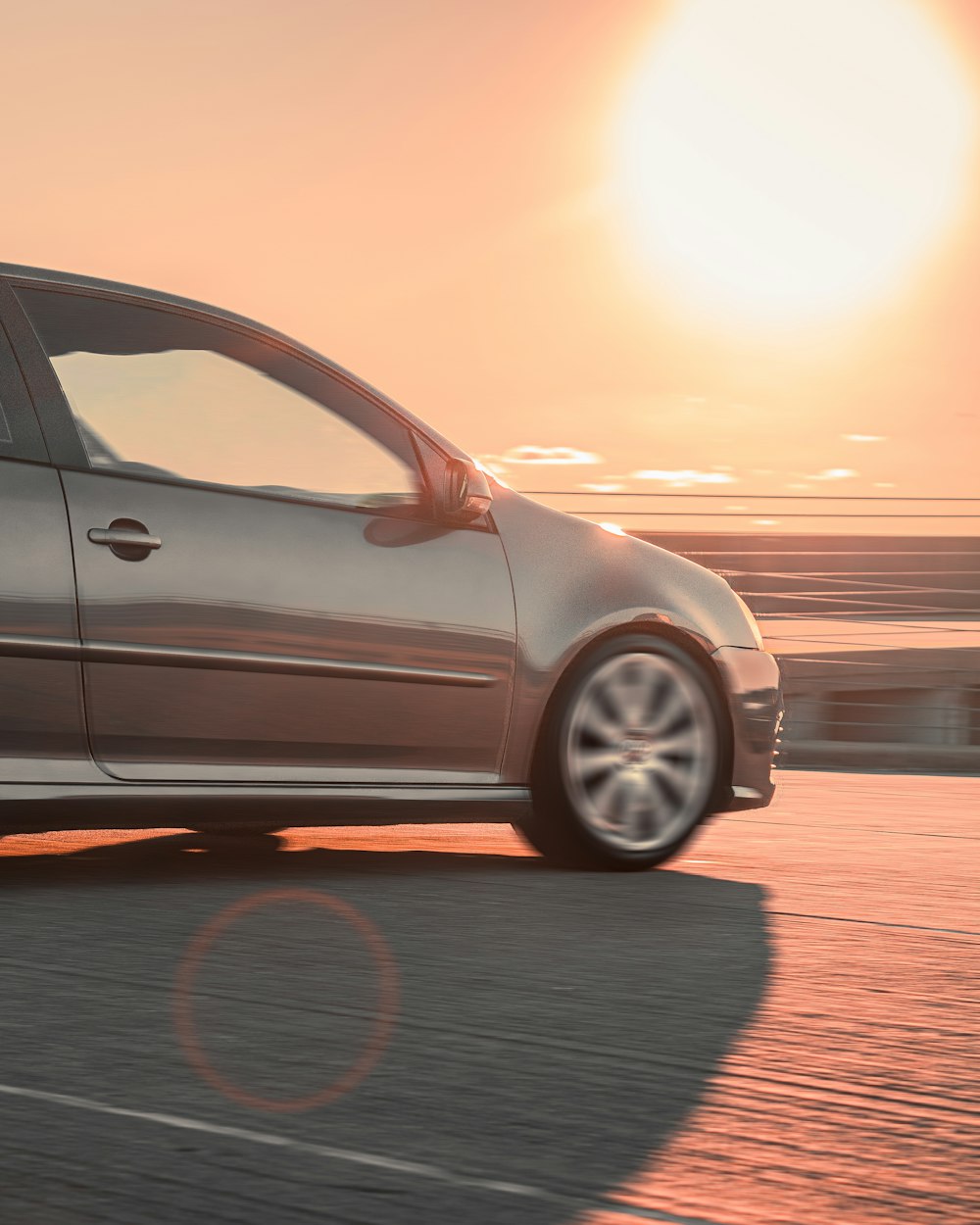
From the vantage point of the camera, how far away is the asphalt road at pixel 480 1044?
274 centimetres

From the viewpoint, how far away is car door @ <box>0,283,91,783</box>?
16.6 ft

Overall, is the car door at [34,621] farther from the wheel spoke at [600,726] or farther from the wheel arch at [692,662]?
the wheel spoke at [600,726]

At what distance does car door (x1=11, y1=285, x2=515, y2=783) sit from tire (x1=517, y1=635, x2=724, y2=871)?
0.74 feet

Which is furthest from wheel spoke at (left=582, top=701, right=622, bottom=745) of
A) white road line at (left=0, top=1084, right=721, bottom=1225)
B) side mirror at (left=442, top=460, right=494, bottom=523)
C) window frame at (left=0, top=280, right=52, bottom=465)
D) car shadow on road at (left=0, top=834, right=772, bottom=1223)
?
white road line at (left=0, top=1084, right=721, bottom=1225)

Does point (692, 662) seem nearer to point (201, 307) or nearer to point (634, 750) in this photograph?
point (634, 750)

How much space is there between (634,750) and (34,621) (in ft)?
6.09

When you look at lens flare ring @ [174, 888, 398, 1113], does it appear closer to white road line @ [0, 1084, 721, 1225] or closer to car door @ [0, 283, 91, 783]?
white road line @ [0, 1084, 721, 1225]

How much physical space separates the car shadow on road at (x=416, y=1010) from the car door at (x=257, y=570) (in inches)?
16.1

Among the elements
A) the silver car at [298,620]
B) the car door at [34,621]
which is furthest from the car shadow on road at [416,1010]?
the car door at [34,621]

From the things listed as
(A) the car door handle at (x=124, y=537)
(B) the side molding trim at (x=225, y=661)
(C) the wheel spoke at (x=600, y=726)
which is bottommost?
(C) the wheel spoke at (x=600, y=726)

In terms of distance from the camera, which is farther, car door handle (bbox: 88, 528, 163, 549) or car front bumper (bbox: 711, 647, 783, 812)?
car front bumper (bbox: 711, 647, 783, 812)

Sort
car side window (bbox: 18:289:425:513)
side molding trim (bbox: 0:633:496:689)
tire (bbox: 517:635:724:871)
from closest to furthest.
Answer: side molding trim (bbox: 0:633:496:689), car side window (bbox: 18:289:425:513), tire (bbox: 517:635:724:871)

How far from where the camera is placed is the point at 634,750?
606 centimetres

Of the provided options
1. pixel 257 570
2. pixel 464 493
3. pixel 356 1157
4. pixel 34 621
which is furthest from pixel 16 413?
pixel 356 1157
